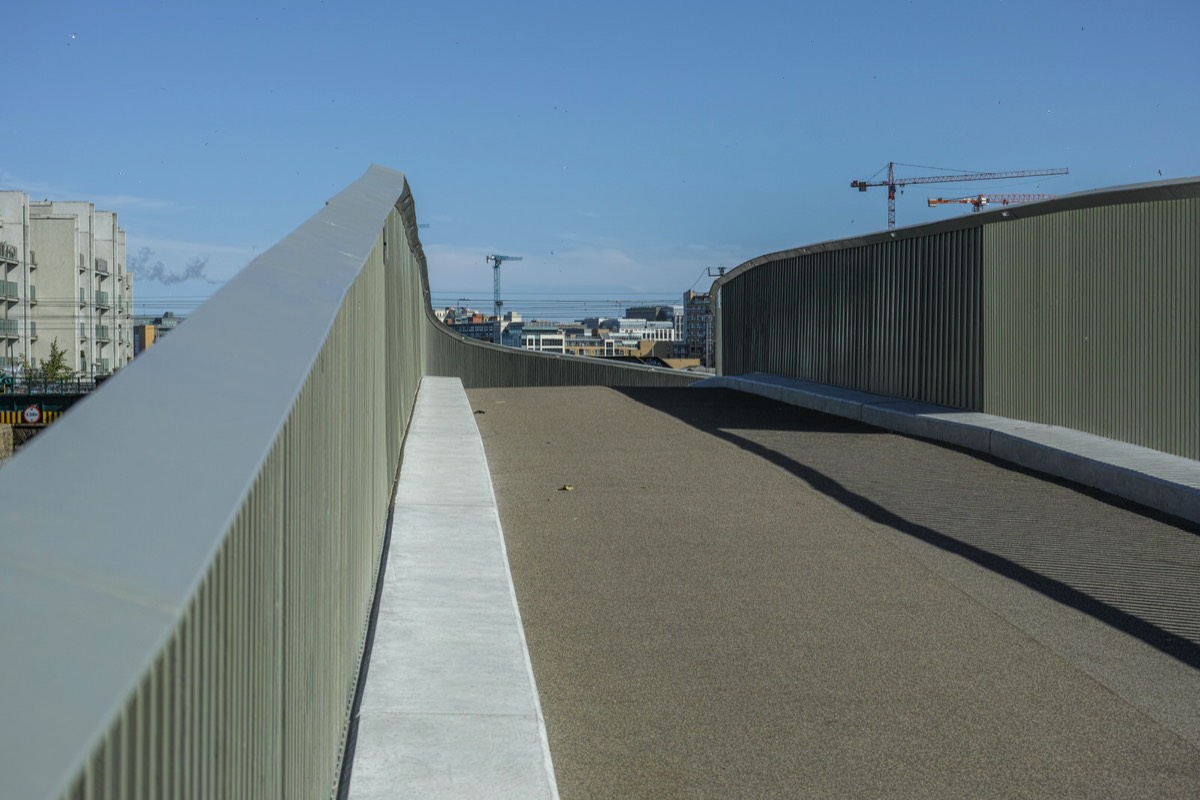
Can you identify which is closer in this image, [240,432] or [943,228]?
[240,432]

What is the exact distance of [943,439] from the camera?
12.2 m

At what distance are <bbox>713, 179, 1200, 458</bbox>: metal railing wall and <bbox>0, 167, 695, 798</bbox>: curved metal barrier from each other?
869 centimetres

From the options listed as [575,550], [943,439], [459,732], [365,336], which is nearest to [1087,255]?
[943,439]

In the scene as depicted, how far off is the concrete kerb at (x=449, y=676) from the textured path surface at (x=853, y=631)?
0.34 m

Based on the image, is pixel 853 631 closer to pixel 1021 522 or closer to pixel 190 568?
pixel 1021 522

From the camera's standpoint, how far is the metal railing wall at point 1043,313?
10.2 meters

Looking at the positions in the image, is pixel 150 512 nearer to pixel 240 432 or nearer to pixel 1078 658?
pixel 240 432

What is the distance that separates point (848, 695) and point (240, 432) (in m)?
3.91

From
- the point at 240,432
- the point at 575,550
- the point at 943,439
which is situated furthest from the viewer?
the point at 943,439

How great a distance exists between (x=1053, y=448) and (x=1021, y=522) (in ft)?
6.72

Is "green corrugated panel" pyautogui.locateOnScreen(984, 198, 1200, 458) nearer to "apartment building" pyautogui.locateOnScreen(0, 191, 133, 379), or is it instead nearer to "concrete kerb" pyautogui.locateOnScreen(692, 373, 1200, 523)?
"concrete kerb" pyautogui.locateOnScreen(692, 373, 1200, 523)

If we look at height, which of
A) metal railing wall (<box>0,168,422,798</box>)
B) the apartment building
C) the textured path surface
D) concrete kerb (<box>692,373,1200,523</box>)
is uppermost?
the apartment building

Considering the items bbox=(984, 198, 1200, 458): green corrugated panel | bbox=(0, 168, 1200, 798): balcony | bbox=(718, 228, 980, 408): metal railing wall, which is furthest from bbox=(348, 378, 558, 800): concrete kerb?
bbox=(718, 228, 980, 408): metal railing wall

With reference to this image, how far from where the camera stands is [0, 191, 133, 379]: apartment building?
86.2m
